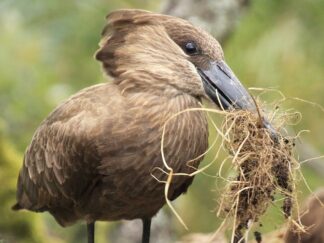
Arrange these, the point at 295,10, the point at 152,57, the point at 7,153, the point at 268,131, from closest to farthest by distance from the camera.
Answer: the point at 268,131 < the point at 152,57 < the point at 7,153 < the point at 295,10

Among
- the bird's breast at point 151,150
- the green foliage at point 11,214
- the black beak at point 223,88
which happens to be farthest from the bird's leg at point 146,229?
the green foliage at point 11,214

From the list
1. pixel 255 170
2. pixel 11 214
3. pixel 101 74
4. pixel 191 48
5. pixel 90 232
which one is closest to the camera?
pixel 255 170

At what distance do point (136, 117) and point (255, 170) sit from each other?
0.71m

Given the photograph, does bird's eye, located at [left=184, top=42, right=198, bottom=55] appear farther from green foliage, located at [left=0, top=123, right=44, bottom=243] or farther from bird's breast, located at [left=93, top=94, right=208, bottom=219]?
green foliage, located at [left=0, top=123, right=44, bottom=243]

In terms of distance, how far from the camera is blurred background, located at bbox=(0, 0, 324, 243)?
9562 mm

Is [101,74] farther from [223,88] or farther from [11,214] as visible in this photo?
[223,88]

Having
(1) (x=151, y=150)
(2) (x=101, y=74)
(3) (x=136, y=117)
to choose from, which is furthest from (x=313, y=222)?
(2) (x=101, y=74)

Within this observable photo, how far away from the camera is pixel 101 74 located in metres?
10.4

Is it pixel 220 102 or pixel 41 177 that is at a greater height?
pixel 220 102

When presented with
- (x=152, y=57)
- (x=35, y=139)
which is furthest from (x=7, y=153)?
(x=152, y=57)

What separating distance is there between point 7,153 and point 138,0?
295 centimetres

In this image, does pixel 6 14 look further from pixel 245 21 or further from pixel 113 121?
pixel 113 121

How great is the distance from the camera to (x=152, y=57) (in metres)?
7.38

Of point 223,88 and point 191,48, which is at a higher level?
point 191,48
